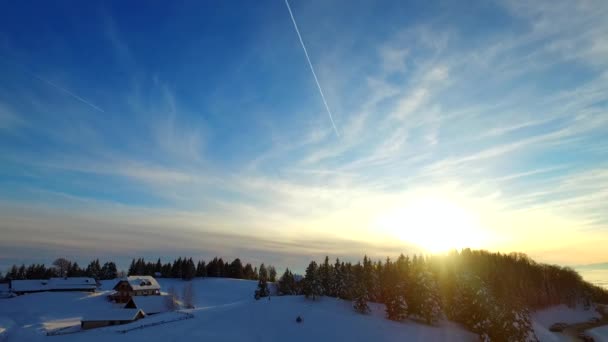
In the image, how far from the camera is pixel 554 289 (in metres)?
117

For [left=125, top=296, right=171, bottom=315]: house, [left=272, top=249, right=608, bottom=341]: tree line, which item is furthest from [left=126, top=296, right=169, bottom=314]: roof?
[left=272, top=249, right=608, bottom=341]: tree line

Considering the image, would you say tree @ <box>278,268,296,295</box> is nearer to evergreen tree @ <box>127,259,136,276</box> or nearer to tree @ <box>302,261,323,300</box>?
tree @ <box>302,261,323,300</box>

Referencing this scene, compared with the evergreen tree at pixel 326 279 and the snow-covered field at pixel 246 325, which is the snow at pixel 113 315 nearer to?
the snow-covered field at pixel 246 325

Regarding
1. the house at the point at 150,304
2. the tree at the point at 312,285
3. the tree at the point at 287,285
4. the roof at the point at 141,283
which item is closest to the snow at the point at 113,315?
the house at the point at 150,304

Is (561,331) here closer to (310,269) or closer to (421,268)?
(421,268)

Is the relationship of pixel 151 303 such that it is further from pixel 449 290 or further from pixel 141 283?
pixel 449 290

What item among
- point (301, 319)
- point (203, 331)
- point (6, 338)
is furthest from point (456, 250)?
point (6, 338)

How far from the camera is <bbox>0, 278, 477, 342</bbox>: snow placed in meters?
52.2

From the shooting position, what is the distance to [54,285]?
10012 cm

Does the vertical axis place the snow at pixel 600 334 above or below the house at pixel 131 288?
below

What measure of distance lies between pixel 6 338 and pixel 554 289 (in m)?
152

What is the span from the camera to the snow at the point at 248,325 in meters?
52.2

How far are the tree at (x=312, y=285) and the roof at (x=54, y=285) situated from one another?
72.1 metres

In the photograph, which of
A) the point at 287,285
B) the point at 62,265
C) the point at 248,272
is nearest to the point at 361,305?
the point at 287,285
